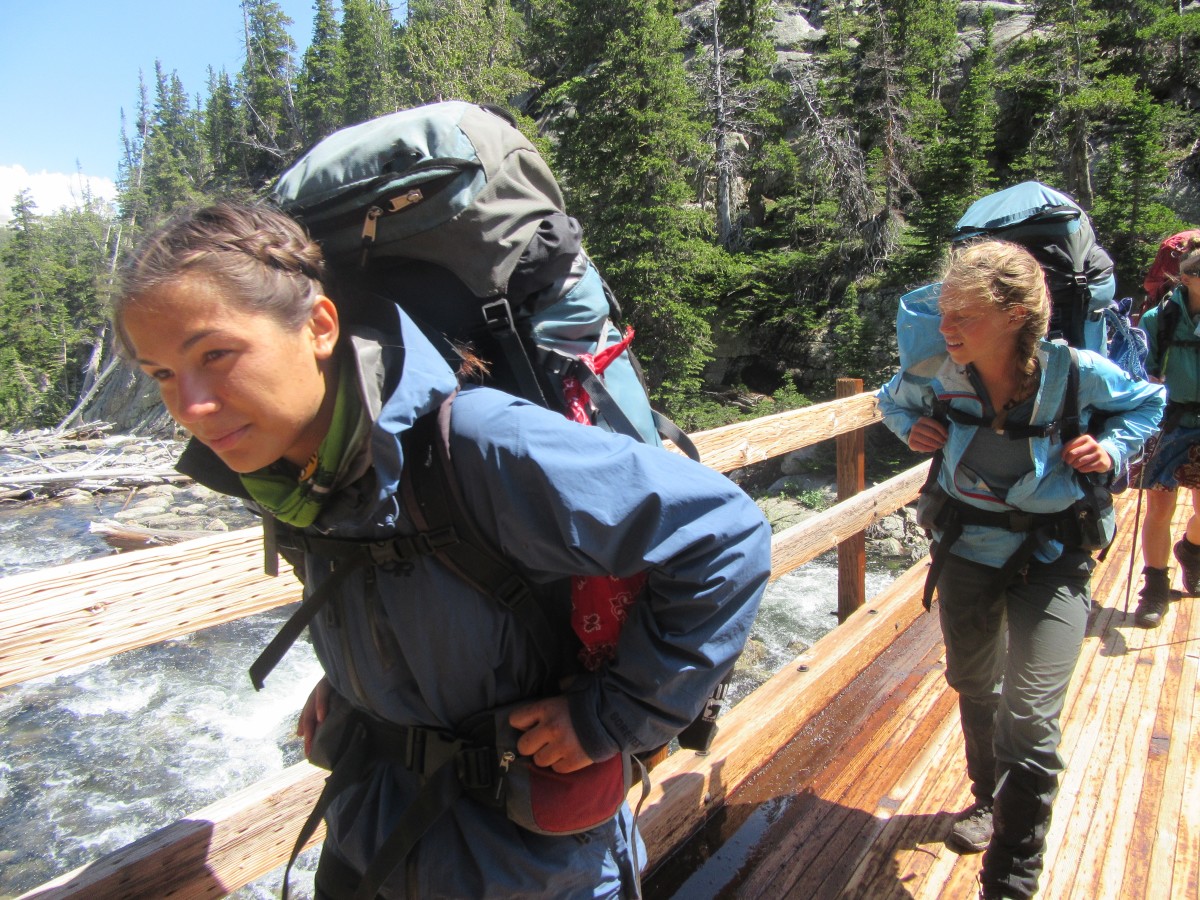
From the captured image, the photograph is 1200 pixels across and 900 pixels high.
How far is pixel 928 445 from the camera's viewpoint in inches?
97.0

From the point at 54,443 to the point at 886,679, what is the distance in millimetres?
36489

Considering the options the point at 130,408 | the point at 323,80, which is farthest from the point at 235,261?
the point at 323,80

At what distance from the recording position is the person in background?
3951mm

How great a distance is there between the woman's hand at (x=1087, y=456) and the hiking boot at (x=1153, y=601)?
2749 mm

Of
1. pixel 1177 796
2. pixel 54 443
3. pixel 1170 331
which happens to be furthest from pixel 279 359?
pixel 54 443

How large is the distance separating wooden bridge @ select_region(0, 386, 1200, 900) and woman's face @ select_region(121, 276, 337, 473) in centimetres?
68

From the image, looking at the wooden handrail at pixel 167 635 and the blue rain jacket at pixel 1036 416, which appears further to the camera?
the blue rain jacket at pixel 1036 416

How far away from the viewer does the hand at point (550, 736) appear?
42.7 inches

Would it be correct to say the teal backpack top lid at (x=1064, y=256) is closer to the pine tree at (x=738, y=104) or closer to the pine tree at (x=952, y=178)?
the pine tree at (x=952, y=178)

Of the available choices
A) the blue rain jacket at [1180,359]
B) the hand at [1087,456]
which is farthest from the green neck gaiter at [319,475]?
the blue rain jacket at [1180,359]

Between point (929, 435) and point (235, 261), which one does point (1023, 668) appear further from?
point (235, 261)

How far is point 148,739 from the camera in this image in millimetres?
7934

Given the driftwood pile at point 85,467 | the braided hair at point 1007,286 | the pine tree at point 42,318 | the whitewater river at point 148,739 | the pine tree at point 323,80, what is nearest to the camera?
the braided hair at point 1007,286

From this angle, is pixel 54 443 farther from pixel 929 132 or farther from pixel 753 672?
pixel 929 132
